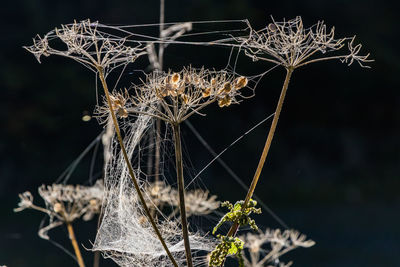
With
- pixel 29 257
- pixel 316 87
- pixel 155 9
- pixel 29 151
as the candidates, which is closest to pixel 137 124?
pixel 29 257

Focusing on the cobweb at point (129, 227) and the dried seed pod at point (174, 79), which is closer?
the dried seed pod at point (174, 79)

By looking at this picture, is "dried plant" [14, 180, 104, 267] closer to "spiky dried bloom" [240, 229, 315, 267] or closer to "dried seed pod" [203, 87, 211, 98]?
"spiky dried bloom" [240, 229, 315, 267]

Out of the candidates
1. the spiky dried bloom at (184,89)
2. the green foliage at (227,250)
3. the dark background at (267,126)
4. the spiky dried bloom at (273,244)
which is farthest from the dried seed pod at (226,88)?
the dark background at (267,126)

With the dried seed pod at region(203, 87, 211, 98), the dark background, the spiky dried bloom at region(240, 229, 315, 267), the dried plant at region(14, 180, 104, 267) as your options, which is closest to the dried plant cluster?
the dried seed pod at region(203, 87, 211, 98)

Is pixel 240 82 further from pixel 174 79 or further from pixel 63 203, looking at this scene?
pixel 63 203

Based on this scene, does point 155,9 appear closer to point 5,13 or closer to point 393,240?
point 5,13

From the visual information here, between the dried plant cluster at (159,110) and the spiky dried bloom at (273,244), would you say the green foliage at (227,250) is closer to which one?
the dried plant cluster at (159,110)

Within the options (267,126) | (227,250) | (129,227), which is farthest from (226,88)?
(267,126)
